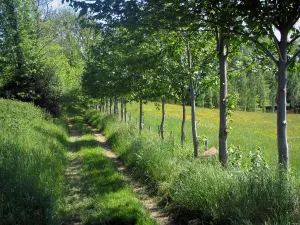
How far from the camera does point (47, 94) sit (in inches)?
960

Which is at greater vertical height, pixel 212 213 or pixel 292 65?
pixel 292 65

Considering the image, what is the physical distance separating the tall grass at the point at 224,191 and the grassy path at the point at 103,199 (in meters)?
0.56

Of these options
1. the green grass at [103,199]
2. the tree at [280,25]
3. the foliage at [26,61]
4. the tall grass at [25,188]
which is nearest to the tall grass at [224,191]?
the tree at [280,25]

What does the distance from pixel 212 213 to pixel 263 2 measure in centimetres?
350

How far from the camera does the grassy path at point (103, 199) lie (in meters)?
6.16

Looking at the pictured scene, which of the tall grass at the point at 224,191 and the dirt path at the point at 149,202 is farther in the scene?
the dirt path at the point at 149,202

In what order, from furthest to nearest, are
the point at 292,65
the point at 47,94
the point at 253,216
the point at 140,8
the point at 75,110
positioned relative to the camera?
the point at 75,110 → the point at 47,94 → the point at 292,65 → the point at 140,8 → the point at 253,216

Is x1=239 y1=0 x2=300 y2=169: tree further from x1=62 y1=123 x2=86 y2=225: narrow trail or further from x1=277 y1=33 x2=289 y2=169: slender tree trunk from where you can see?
x1=62 y1=123 x2=86 y2=225: narrow trail

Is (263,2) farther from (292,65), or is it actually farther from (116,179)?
(116,179)

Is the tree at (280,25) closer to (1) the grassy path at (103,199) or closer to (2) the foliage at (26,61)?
(1) the grassy path at (103,199)

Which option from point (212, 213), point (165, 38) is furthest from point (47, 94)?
point (212, 213)

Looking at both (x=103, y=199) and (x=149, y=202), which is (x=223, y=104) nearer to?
(x=149, y=202)

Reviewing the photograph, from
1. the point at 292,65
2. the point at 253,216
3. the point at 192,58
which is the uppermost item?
the point at 192,58

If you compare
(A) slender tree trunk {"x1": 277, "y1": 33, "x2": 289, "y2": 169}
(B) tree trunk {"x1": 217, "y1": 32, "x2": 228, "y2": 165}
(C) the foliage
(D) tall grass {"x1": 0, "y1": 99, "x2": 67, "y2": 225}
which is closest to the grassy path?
(D) tall grass {"x1": 0, "y1": 99, "x2": 67, "y2": 225}
